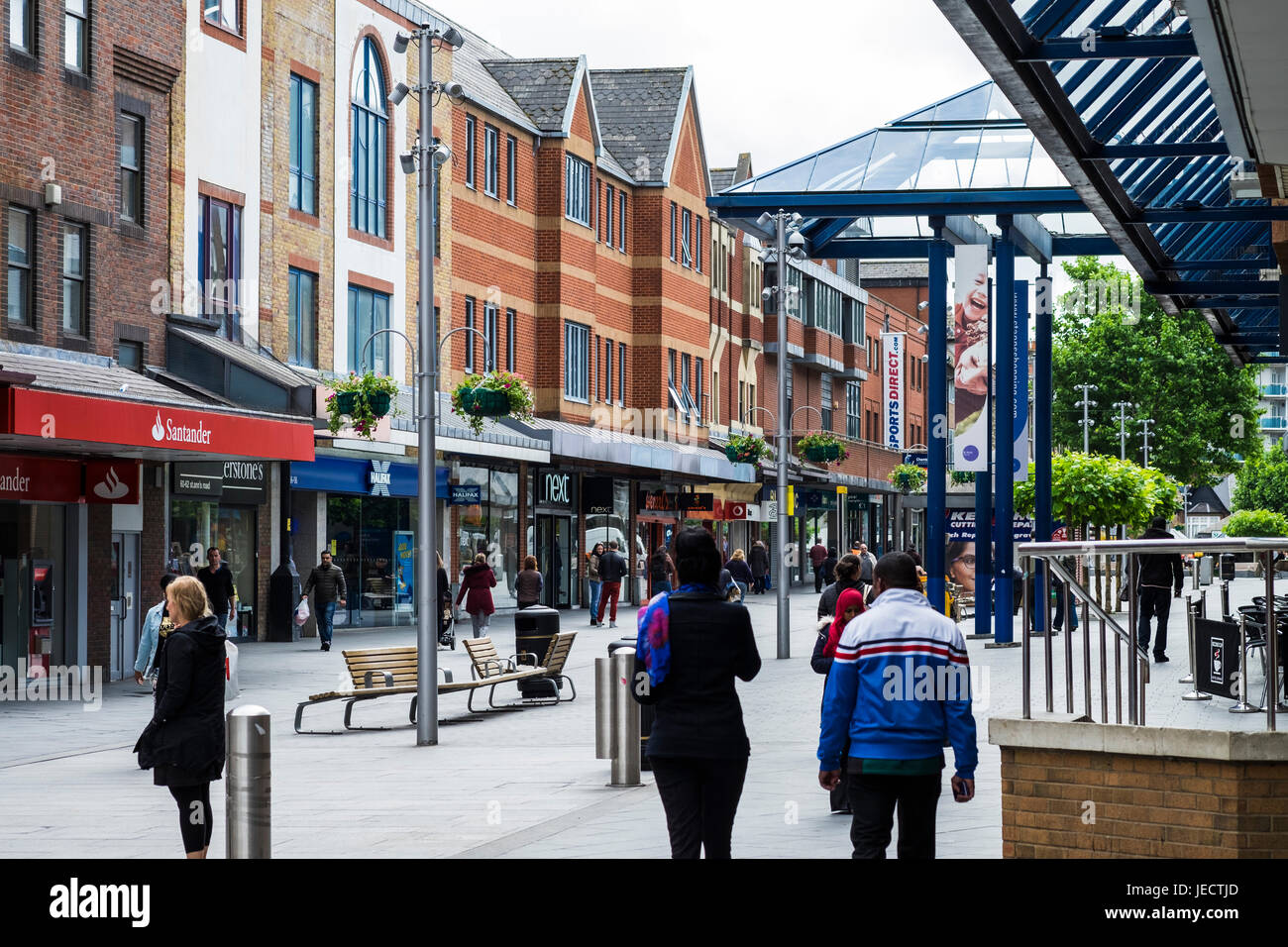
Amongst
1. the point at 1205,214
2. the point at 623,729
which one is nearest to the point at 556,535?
the point at 1205,214

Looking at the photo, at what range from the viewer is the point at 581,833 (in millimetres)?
10797

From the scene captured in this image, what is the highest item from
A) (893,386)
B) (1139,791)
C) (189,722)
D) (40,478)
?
(893,386)

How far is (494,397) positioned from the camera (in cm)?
2512

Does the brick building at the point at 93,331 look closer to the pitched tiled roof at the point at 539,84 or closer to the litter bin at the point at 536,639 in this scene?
the litter bin at the point at 536,639

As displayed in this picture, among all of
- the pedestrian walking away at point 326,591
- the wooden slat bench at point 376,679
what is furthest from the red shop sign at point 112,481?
the wooden slat bench at point 376,679

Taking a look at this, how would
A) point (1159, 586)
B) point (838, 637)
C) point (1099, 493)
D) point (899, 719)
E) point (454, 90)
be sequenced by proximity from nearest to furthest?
point (899, 719), point (838, 637), point (454, 90), point (1159, 586), point (1099, 493)

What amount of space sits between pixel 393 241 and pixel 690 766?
28.9 m

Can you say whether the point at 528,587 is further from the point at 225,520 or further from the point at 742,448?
the point at 742,448

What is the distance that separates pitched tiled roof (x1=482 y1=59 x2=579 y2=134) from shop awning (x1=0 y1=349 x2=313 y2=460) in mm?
18615

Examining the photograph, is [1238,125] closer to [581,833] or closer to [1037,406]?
[581,833]

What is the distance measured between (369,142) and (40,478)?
13364mm

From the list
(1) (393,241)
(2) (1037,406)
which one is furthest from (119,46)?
(2) (1037,406)

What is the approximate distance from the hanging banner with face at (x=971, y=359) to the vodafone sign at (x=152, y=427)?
371 inches

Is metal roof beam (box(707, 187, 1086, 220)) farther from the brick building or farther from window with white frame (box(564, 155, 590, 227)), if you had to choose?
window with white frame (box(564, 155, 590, 227))
